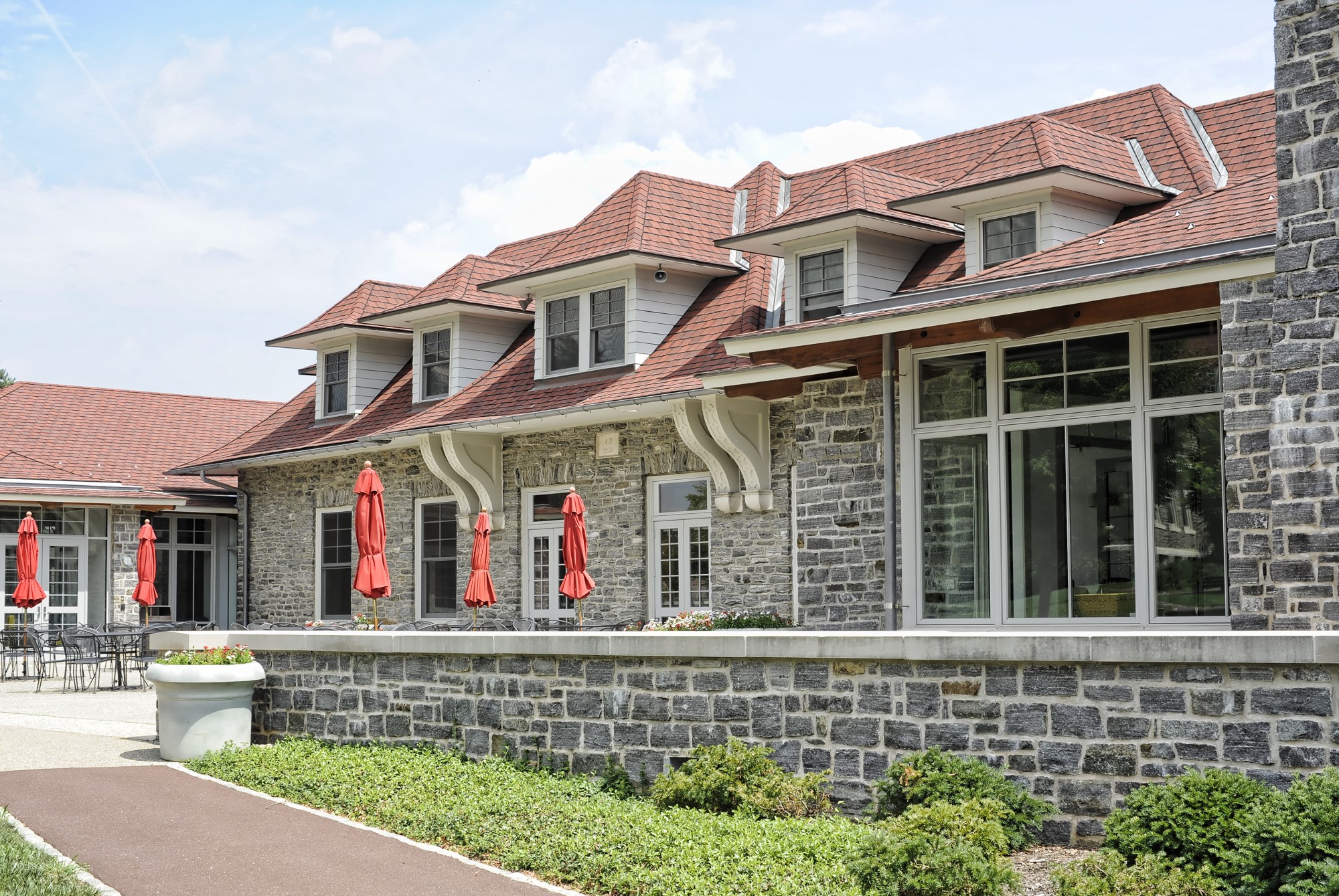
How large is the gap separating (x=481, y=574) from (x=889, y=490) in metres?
6.27

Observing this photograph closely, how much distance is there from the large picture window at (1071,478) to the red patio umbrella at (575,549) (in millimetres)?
4120

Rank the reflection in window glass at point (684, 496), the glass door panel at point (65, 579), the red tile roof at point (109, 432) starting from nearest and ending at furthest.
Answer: the reflection in window glass at point (684, 496)
the glass door panel at point (65, 579)
the red tile roof at point (109, 432)

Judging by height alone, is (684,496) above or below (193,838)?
above

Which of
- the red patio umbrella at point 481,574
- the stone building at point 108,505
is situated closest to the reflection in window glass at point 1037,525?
the red patio umbrella at point 481,574

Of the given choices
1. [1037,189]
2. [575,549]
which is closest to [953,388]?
[1037,189]

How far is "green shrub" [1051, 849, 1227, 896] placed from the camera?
705 cm

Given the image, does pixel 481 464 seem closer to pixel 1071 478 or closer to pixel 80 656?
pixel 80 656

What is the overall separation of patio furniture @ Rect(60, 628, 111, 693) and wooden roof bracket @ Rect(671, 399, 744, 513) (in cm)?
1012

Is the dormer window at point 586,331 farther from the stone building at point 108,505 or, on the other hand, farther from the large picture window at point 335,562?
the stone building at point 108,505

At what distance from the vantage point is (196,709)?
13.1 meters

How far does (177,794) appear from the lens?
1120 cm

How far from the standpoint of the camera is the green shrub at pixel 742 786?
9.39m

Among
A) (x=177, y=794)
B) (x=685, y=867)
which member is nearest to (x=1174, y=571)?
(x=685, y=867)

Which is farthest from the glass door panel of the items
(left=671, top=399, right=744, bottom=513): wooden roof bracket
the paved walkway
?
(left=671, top=399, right=744, bottom=513): wooden roof bracket
